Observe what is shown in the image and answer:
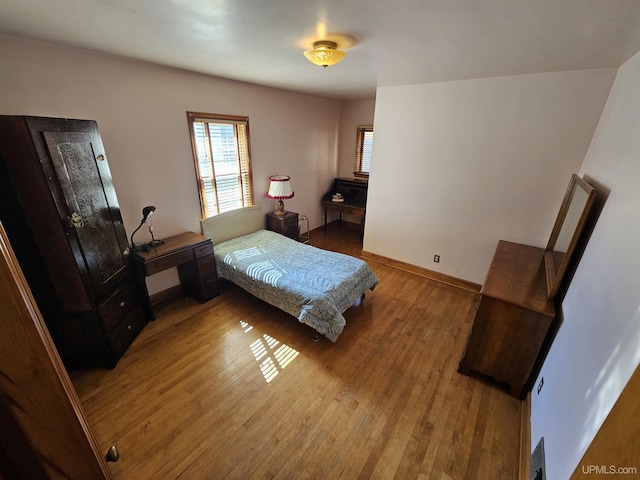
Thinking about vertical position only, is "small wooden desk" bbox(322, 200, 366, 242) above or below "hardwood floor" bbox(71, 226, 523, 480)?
above

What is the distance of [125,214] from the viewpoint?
101 inches

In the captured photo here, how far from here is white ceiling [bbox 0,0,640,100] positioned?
1.29 metres

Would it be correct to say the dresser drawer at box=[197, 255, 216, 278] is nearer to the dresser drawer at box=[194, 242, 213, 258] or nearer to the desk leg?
the dresser drawer at box=[194, 242, 213, 258]

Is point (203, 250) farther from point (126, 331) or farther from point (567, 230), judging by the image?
point (567, 230)

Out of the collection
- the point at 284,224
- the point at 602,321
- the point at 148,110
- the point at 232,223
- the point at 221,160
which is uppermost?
the point at 148,110

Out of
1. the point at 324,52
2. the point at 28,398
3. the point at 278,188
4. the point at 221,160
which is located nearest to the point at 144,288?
the point at 221,160

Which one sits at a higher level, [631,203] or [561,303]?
[631,203]

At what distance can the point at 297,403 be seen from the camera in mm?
1890

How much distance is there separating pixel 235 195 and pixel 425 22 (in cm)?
286

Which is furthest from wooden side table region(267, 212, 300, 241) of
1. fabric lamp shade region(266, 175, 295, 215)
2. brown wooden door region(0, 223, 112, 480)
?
brown wooden door region(0, 223, 112, 480)

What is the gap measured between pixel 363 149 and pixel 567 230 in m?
3.63

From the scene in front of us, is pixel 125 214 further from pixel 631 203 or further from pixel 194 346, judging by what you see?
pixel 631 203

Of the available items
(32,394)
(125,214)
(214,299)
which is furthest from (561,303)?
(125,214)

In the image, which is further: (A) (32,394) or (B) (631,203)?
(B) (631,203)
